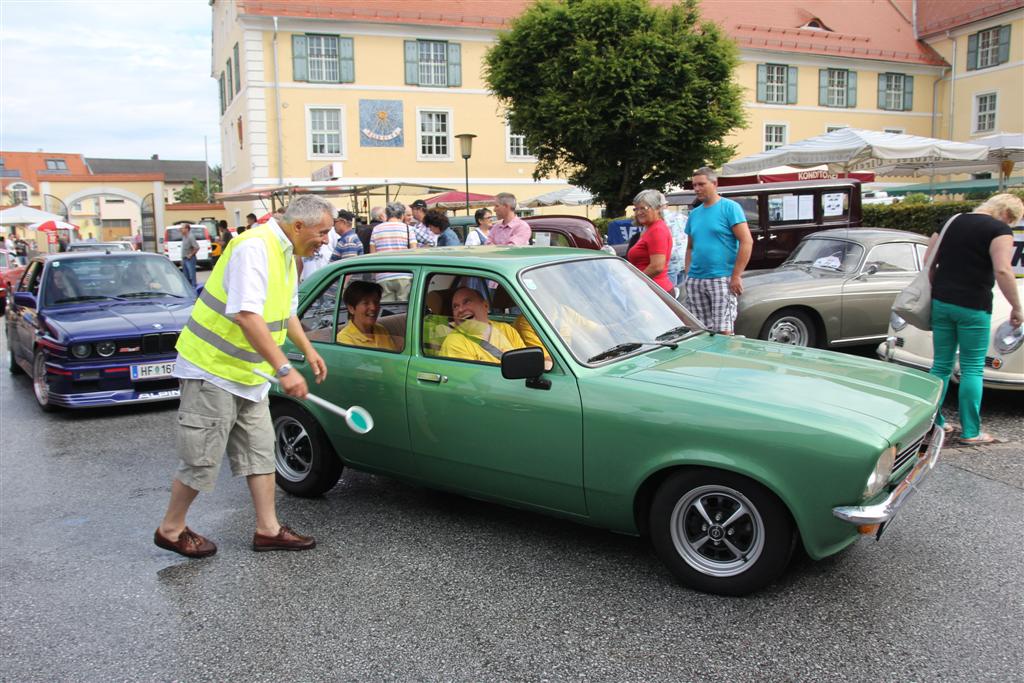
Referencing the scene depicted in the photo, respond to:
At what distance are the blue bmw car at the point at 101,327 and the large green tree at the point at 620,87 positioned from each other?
1719 centimetres

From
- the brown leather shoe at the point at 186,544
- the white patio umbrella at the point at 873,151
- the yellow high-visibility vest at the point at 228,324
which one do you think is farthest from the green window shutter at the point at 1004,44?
the brown leather shoe at the point at 186,544

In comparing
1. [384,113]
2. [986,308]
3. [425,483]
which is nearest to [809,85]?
[384,113]

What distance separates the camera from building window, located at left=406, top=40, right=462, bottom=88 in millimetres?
35625

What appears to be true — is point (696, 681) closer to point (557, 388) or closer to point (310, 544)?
point (557, 388)

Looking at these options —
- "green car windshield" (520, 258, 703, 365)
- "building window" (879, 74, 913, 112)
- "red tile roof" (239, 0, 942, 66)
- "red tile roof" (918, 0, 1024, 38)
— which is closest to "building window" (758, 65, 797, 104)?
"red tile roof" (239, 0, 942, 66)

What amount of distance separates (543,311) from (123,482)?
347 centimetres

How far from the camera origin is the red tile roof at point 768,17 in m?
34.2

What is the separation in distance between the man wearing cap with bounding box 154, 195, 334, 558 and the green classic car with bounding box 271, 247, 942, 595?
2.00 ft

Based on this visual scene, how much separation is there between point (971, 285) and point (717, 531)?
3.18 metres

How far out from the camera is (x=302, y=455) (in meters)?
5.12

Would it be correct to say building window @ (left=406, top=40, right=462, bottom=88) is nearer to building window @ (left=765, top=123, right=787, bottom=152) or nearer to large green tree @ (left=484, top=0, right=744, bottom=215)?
large green tree @ (left=484, top=0, right=744, bottom=215)

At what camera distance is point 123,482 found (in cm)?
566

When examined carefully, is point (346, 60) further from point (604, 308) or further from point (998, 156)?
point (604, 308)

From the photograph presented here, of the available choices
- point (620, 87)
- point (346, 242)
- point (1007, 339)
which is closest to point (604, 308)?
point (1007, 339)
